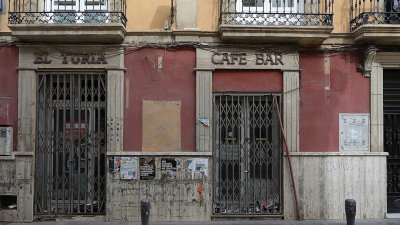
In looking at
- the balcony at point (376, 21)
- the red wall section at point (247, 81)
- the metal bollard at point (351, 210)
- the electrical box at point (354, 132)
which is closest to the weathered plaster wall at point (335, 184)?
the electrical box at point (354, 132)

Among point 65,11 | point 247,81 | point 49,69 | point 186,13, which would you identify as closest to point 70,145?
point 49,69

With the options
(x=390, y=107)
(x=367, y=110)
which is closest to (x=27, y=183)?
(x=367, y=110)

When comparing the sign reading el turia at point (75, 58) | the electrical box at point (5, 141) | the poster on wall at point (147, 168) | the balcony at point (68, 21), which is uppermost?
the balcony at point (68, 21)

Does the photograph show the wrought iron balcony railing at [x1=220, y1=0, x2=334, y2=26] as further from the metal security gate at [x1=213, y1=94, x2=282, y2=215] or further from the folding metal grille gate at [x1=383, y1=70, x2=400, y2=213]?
the folding metal grille gate at [x1=383, y1=70, x2=400, y2=213]

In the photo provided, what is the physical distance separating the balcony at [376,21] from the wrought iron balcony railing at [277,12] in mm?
560

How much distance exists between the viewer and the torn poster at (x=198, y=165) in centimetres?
746

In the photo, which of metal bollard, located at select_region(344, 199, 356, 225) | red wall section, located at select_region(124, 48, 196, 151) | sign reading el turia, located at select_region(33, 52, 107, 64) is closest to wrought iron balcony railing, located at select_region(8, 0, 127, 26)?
sign reading el turia, located at select_region(33, 52, 107, 64)

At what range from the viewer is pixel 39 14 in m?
7.60

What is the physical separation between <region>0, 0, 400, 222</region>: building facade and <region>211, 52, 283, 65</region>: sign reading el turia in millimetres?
30

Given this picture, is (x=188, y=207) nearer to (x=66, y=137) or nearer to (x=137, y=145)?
(x=137, y=145)

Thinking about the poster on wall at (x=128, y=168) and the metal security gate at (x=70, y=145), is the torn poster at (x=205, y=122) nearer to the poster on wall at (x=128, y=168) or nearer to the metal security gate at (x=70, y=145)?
the poster on wall at (x=128, y=168)

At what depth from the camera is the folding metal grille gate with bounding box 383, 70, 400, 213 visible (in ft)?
26.0

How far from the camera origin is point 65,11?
7617mm

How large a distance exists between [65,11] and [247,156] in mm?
5010
